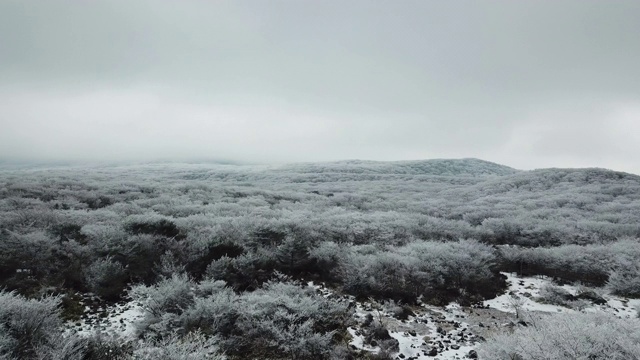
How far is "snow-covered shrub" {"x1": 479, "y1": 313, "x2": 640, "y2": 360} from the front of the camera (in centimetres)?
518

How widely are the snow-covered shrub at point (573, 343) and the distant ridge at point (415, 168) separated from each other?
2759 inches

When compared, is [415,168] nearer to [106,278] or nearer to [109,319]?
[106,278]

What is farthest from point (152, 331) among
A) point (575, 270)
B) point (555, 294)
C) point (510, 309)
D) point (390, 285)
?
point (575, 270)

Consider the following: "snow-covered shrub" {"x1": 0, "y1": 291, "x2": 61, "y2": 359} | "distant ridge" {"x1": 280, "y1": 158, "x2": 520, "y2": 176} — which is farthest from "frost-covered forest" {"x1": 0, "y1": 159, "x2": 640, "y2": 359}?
"distant ridge" {"x1": 280, "y1": 158, "x2": 520, "y2": 176}

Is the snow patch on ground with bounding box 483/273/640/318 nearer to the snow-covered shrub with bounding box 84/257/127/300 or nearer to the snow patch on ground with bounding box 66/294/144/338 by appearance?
the snow patch on ground with bounding box 66/294/144/338

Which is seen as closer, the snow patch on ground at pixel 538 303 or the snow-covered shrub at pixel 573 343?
the snow-covered shrub at pixel 573 343

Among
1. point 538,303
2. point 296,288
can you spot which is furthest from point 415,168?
point 296,288

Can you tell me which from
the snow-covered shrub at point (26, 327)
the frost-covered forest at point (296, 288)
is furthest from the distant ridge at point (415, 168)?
the snow-covered shrub at point (26, 327)

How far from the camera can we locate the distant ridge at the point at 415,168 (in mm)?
80750

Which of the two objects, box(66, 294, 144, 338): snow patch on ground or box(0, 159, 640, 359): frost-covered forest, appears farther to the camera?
box(66, 294, 144, 338): snow patch on ground

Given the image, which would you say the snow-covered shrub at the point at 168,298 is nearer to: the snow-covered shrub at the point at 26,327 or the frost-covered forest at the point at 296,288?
the frost-covered forest at the point at 296,288

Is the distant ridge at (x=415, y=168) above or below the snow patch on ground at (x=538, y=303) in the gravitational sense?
above

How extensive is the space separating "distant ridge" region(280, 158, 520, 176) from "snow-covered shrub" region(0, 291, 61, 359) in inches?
2797

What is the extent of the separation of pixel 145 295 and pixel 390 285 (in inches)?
268
